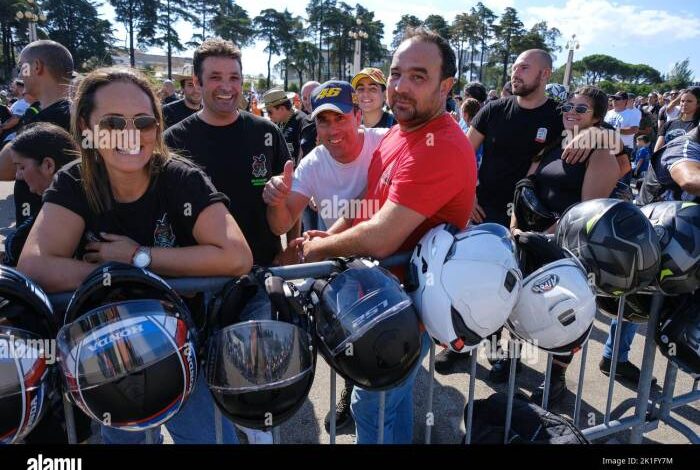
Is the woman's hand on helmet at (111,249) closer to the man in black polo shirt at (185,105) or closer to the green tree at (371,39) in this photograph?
the man in black polo shirt at (185,105)

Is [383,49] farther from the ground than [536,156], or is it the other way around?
[383,49]

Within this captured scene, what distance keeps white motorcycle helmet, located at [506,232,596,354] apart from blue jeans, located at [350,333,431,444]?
0.52 metres

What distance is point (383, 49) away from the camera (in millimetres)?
69500

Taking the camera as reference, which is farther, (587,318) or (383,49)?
(383,49)

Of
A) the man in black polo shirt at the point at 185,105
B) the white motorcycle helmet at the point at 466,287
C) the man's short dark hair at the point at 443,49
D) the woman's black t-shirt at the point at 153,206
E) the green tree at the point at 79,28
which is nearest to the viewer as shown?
the white motorcycle helmet at the point at 466,287

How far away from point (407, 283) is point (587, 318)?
2.49 ft

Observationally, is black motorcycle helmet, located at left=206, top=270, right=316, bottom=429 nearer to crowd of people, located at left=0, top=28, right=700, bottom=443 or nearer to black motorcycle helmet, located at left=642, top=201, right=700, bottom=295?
crowd of people, located at left=0, top=28, right=700, bottom=443

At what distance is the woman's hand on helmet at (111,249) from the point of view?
171 centimetres

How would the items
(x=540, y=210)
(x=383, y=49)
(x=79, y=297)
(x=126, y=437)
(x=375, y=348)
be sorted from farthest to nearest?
(x=383, y=49) → (x=540, y=210) → (x=126, y=437) → (x=375, y=348) → (x=79, y=297)

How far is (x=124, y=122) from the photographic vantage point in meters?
1.85

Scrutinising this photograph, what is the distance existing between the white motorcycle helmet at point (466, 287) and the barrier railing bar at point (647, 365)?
3.69ft

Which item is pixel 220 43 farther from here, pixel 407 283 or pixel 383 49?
pixel 383 49

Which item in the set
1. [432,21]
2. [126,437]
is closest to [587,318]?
[126,437]

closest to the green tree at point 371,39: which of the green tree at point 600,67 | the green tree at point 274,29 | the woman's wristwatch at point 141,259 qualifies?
the green tree at point 274,29
